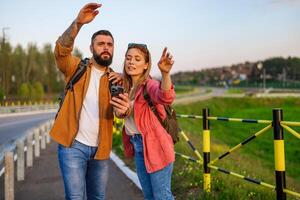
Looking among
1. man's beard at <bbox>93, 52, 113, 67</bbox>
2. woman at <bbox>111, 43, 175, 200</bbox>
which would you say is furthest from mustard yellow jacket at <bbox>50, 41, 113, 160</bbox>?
woman at <bbox>111, 43, 175, 200</bbox>

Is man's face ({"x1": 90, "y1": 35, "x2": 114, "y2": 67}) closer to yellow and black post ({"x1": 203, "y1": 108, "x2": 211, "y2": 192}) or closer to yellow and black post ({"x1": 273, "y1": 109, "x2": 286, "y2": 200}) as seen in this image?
yellow and black post ({"x1": 273, "y1": 109, "x2": 286, "y2": 200})

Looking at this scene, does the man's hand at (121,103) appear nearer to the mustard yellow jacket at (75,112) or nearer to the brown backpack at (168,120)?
the brown backpack at (168,120)

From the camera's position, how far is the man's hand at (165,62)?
3.50 meters

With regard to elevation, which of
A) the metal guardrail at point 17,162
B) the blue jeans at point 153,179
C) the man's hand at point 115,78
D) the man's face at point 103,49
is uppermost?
the man's face at point 103,49

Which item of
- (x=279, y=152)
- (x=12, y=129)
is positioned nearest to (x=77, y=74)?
(x=279, y=152)

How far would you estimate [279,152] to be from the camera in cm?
499

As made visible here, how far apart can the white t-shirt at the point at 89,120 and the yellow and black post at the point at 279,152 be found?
203cm

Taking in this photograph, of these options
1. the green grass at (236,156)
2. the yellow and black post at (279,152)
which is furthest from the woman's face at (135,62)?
the green grass at (236,156)

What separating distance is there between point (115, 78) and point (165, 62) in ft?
2.84

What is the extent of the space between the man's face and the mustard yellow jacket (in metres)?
0.14

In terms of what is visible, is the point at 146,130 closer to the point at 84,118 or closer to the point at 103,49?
the point at 84,118

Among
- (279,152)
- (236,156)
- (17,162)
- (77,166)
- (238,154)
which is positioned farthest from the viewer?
(238,154)

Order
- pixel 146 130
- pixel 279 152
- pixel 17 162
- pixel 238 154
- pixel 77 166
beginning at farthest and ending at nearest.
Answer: pixel 238 154 → pixel 17 162 → pixel 279 152 → pixel 77 166 → pixel 146 130

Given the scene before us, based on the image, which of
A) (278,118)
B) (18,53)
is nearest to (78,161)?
(278,118)
